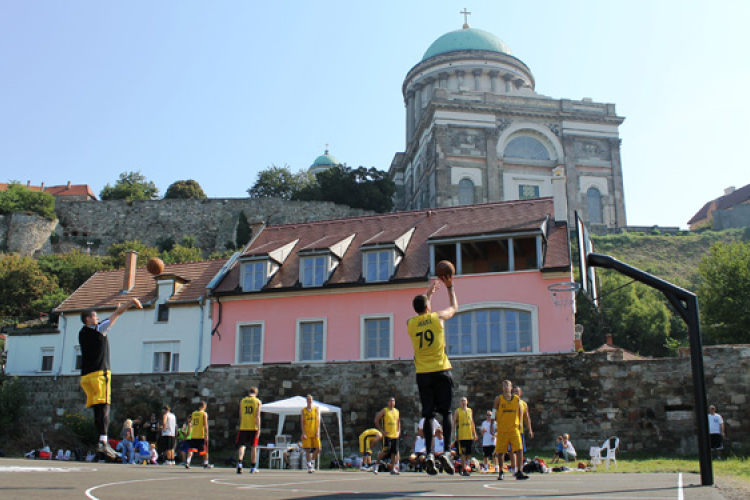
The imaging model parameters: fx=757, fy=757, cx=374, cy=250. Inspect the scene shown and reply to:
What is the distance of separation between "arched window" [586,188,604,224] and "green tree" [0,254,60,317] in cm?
4678

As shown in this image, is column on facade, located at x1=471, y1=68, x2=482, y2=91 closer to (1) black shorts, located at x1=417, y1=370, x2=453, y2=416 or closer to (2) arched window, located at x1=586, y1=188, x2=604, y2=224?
(2) arched window, located at x1=586, y1=188, x2=604, y2=224

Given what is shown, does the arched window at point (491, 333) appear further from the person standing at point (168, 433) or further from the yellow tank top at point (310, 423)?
the yellow tank top at point (310, 423)

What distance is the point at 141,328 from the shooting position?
30094 millimetres

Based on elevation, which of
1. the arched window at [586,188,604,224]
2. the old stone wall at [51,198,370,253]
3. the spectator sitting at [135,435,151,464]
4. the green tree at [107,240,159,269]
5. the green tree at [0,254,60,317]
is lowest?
the spectator sitting at [135,435,151,464]

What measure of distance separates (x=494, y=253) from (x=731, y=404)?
948cm

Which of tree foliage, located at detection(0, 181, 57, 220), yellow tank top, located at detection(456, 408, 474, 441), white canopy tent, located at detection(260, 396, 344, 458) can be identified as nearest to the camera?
yellow tank top, located at detection(456, 408, 474, 441)

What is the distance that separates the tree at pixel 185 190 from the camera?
77.8m

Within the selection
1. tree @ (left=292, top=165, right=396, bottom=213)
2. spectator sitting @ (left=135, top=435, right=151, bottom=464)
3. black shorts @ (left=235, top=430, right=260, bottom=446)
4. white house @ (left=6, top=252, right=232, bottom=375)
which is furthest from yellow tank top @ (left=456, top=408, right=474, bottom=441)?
tree @ (left=292, top=165, right=396, bottom=213)

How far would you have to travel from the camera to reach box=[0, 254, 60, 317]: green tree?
48.2 metres

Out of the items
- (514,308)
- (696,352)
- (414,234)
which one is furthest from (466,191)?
(696,352)

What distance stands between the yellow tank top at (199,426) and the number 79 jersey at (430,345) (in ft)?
33.1

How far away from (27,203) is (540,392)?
58604mm

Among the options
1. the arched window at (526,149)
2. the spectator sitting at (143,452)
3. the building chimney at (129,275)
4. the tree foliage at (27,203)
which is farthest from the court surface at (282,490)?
the arched window at (526,149)

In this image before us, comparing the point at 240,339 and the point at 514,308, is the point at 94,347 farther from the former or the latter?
the point at 240,339
